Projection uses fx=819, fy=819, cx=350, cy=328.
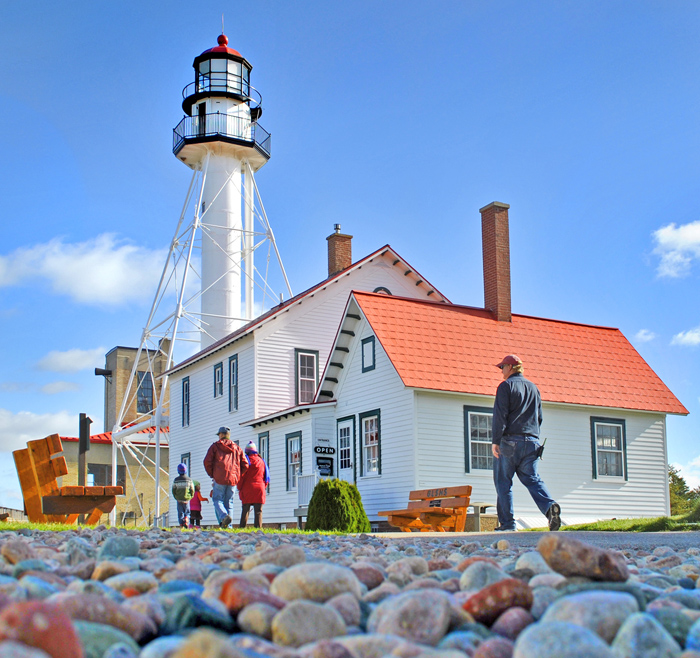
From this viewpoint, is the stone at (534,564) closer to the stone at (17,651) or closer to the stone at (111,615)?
the stone at (111,615)

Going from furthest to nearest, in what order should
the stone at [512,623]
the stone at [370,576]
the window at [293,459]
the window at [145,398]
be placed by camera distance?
the window at [145,398], the window at [293,459], the stone at [370,576], the stone at [512,623]

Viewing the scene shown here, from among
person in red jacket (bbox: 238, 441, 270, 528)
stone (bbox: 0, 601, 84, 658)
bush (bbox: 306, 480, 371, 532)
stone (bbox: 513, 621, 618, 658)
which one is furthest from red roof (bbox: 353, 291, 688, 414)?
stone (bbox: 0, 601, 84, 658)

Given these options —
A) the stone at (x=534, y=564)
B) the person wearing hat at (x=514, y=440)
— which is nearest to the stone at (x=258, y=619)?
the stone at (x=534, y=564)

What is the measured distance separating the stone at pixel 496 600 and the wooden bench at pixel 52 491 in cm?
1034

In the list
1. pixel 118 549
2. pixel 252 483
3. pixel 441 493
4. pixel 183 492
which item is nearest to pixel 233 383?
pixel 183 492

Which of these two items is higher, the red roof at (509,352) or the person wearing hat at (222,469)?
the red roof at (509,352)

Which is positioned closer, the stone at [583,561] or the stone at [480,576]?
the stone at [583,561]

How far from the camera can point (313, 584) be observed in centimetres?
268

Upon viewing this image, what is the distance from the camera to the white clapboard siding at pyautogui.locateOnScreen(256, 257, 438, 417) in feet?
84.5

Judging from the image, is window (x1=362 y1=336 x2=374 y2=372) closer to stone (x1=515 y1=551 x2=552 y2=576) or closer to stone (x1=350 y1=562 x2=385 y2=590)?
stone (x1=515 y1=551 x2=552 y2=576)

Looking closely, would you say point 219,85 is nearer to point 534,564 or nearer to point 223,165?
point 223,165

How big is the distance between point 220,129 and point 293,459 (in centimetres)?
1531

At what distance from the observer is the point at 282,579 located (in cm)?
271

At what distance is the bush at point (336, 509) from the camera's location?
13.7 metres
